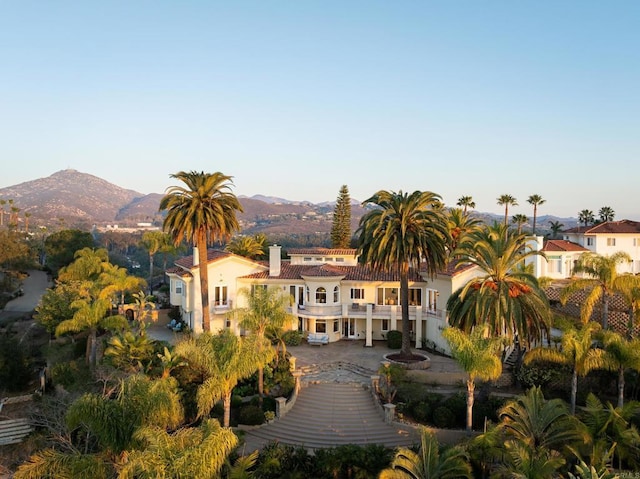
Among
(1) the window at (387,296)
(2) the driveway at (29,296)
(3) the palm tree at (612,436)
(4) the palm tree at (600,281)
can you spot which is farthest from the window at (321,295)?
(2) the driveway at (29,296)

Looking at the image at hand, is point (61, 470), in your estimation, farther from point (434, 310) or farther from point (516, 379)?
point (434, 310)

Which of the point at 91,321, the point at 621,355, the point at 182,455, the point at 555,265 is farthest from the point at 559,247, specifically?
the point at 182,455

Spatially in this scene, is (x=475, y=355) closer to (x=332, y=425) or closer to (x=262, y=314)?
(x=332, y=425)

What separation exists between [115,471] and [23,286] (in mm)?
51920

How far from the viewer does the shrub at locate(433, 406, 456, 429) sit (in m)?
22.7

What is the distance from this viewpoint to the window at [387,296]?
3681 cm

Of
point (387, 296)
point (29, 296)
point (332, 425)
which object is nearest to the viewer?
point (332, 425)

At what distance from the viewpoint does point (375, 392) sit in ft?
84.0

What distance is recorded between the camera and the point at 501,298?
24031mm

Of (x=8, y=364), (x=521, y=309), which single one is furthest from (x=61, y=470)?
(x=8, y=364)

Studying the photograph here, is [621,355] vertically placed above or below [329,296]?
below

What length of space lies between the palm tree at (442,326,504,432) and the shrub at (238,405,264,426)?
1030cm

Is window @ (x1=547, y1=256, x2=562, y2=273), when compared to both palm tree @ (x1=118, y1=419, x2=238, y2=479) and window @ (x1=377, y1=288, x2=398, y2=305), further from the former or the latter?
palm tree @ (x1=118, y1=419, x2=238, y2=479)

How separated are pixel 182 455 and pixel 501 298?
715 inches
